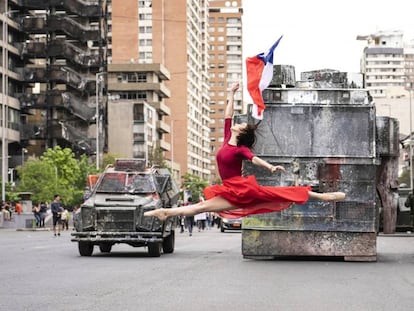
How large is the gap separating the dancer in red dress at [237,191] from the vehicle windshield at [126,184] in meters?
10.8

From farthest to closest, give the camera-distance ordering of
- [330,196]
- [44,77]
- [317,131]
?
[44,77] < [317,131] < [330,196]

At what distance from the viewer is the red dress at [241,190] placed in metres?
11.7

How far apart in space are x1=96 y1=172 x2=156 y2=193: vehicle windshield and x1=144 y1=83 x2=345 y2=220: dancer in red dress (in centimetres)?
1076

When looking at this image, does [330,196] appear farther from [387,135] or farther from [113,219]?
[113,219]

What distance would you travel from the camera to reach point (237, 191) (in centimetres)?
1169

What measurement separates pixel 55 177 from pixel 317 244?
2287 inches

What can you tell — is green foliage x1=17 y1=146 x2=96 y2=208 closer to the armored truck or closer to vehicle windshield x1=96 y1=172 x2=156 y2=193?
vehicle windshield x1=96 y1=172 x2=156 y2=193

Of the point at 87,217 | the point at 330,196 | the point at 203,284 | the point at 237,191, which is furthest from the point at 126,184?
the point at 330,196

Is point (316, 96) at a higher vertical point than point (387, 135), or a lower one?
higher

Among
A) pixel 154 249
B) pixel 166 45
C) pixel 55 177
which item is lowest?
pixel 154 249

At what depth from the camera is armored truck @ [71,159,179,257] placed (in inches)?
865

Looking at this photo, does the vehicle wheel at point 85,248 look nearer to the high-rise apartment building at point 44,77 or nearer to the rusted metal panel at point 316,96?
the rusted metal panel at point 316,96

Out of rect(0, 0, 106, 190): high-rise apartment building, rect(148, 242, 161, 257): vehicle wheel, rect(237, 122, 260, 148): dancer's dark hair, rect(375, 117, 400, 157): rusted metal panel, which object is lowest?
rect(148, 242, 161, 257): vehicle wheel

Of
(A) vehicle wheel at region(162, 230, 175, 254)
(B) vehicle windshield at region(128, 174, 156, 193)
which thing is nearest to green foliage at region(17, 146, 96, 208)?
(A) vehicle wheel at region(162, 230, 175, 254)
